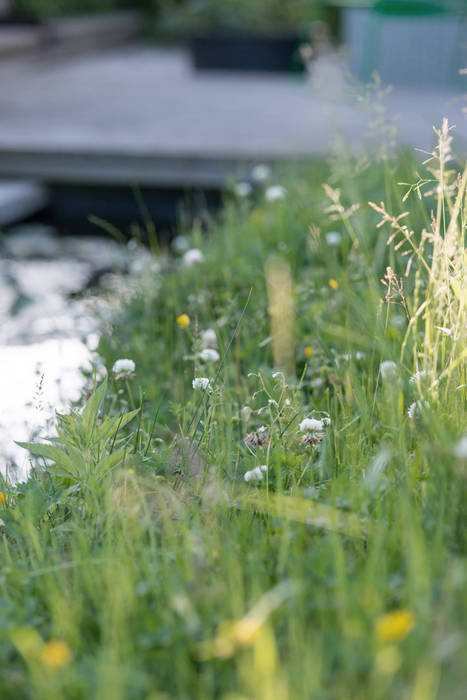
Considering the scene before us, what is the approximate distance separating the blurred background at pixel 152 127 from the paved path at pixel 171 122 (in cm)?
1

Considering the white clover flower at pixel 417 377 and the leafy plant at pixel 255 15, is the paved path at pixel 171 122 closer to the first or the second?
the white clover flower at pixel 417 377

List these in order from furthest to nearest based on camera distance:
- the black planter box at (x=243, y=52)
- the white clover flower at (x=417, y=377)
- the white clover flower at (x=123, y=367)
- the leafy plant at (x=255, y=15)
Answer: the leafy plant at (x=255, y=15) < the black planter box at (x=243, y=52) < the white clover flower at (x=123, y=367) < the white clover flower at (x=417, y=377)

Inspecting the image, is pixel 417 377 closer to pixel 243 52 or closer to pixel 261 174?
pixel 261 174

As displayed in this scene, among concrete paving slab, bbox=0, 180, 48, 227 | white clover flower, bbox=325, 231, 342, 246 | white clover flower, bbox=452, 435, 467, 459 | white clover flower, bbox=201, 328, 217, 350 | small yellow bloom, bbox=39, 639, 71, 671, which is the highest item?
white clover flower, bbox=452, 435, 467, 459

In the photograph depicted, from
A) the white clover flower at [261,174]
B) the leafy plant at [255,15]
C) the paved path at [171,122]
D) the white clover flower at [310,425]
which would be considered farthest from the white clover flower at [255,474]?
the leafy plant at [255,15]

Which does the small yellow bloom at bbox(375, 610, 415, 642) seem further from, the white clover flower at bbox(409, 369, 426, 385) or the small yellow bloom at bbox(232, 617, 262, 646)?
the white clover flower at bbox(409, 369, 426, 385)

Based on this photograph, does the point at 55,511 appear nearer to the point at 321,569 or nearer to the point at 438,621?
the point at 321,569

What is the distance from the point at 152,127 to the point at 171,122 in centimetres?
29

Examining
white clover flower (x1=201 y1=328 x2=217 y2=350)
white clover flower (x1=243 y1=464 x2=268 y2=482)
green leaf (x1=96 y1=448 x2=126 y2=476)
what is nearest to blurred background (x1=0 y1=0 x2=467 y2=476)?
green leaf (x1=96 y1=448 x2=126 y2=476)

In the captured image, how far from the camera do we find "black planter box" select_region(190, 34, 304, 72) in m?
8.24

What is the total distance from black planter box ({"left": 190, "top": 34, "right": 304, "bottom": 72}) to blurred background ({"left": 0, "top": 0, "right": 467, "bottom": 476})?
1 cm

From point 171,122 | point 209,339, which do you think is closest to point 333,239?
point 209,339

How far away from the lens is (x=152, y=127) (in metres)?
4.93

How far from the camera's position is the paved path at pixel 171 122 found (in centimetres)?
414
